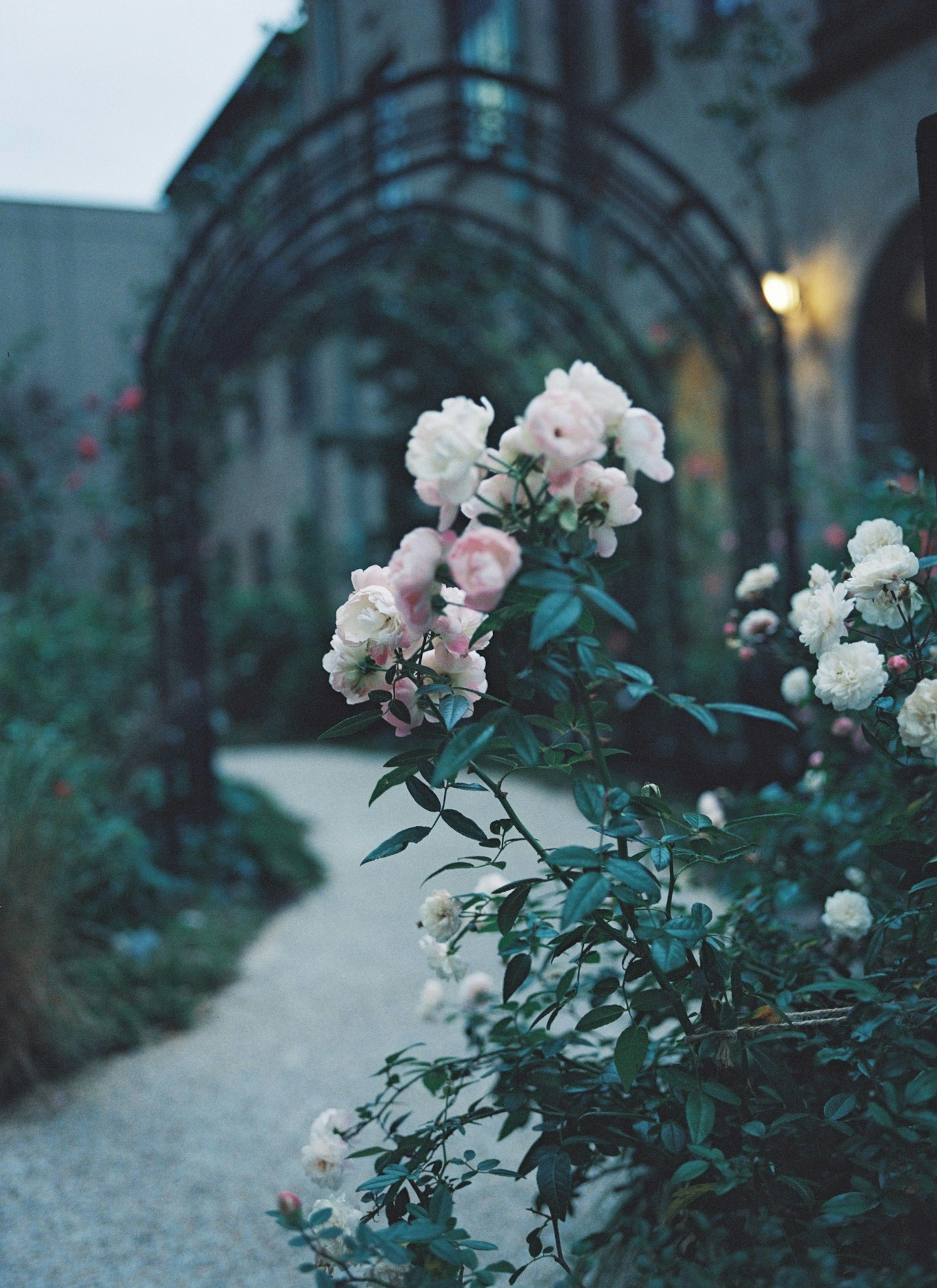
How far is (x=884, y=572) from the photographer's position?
123cm

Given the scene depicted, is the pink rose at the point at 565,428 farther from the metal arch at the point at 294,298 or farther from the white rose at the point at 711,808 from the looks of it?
the metal arch at the point at 294,298

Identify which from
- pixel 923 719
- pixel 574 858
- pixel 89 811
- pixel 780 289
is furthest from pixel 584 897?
pixel 780 289

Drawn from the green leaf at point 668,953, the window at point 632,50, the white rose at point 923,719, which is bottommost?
the green leaf at point 668,953

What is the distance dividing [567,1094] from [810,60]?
6254mm

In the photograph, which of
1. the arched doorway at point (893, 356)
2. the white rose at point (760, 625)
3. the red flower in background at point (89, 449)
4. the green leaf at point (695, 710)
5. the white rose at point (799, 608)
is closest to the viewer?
the green leaf at point (695, 710)

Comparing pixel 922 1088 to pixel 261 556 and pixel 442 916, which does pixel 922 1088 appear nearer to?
pixel 442 916

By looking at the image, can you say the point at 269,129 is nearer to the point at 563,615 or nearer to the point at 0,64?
the point at 0,64

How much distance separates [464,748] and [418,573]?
0.54ft

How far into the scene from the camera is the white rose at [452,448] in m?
0.97

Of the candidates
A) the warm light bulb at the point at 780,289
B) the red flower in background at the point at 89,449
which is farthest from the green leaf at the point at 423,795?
the red flower in background at the point at 89,449

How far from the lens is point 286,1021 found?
10.7 feet

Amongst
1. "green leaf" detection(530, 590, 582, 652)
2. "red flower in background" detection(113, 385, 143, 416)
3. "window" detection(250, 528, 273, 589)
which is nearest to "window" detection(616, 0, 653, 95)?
"red flower in background" detection(113, 385, 143, 416)

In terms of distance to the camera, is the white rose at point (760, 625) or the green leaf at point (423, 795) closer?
the green leaf at point (423, 795)

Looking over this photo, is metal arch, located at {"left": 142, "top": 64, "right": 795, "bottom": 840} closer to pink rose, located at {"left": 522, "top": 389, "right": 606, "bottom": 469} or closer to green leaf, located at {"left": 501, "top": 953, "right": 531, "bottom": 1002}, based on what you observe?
green leaf, located at {"left": 501, "top": 953, "right": 531, "bottom": 1002}
